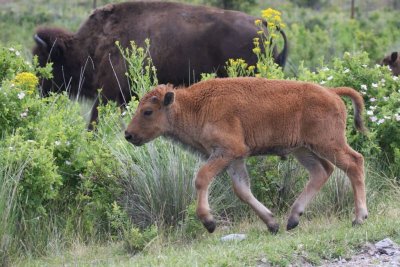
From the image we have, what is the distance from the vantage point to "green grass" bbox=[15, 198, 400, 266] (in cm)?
786

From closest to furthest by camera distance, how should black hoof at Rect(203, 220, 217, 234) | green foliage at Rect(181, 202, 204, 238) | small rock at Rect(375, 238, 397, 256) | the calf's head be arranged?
small rock at Rect(375, 238, 397, 256) < black hoof at Rect(203, 220, 217, 234) < the calf's head < green foliage at Rect(181, 202, 204, 238)

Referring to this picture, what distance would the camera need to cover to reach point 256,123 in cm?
918

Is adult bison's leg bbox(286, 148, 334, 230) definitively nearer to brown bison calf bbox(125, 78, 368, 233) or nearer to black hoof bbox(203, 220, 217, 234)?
brown bison calf bbox(125, 78, 368, 233)

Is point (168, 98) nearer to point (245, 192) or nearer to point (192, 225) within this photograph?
point (245, 192)

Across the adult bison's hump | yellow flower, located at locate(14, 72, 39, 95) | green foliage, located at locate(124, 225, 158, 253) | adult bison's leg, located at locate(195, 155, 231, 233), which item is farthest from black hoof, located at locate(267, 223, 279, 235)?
the adult bison's hump

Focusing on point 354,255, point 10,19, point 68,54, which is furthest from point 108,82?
point 10,19

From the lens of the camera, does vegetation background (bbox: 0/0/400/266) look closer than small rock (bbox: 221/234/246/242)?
Yes

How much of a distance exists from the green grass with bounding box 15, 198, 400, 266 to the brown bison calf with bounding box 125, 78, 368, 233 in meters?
0.33

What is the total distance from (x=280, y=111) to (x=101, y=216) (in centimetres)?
238

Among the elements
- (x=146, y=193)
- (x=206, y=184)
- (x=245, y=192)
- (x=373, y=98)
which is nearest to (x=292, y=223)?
(x=245, y=192)

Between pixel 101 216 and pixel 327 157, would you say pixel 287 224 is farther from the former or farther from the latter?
pixel 101 216

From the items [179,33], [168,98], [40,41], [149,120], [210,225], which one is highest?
[168,98]

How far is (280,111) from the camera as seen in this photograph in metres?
9.21

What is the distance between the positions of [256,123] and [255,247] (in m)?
1.52
